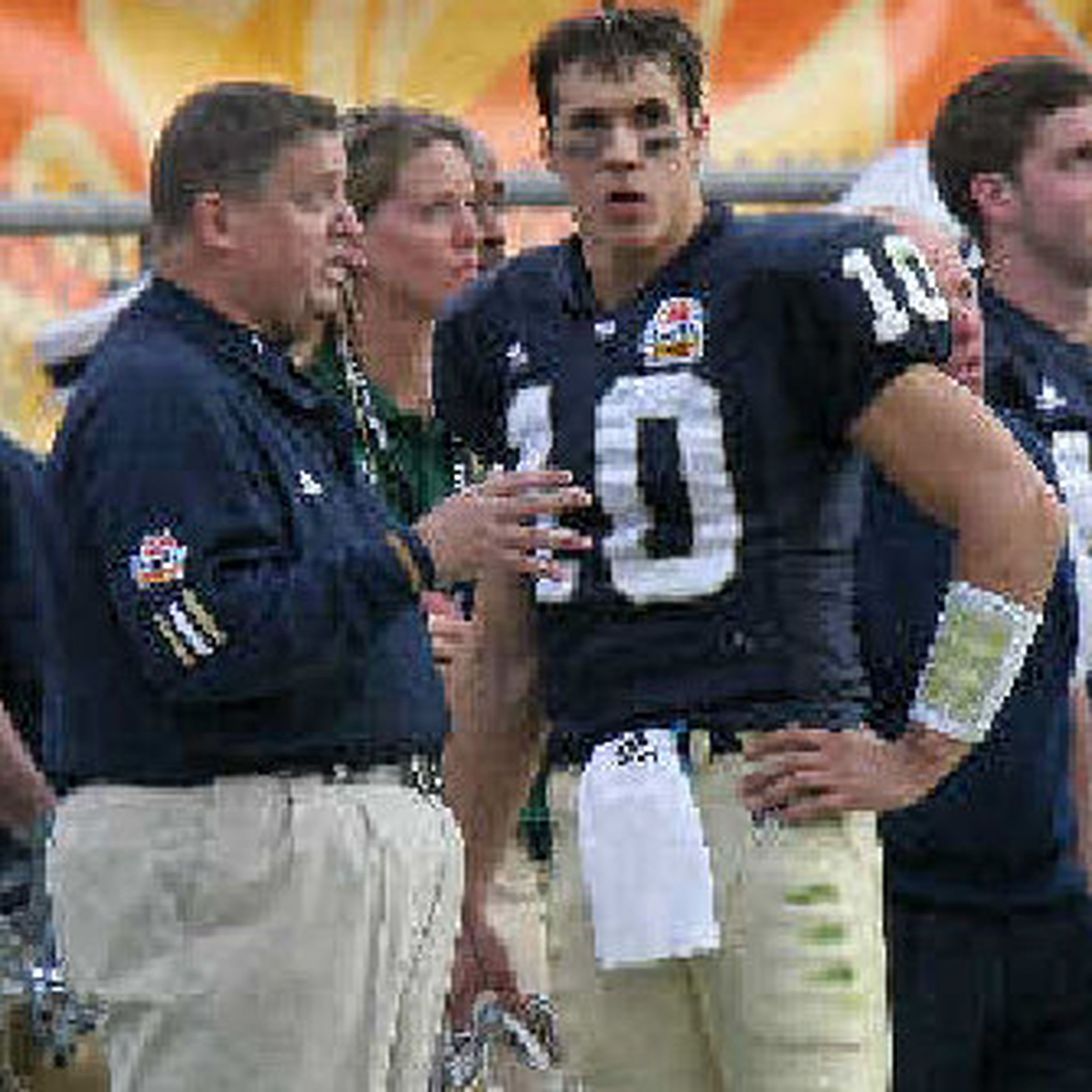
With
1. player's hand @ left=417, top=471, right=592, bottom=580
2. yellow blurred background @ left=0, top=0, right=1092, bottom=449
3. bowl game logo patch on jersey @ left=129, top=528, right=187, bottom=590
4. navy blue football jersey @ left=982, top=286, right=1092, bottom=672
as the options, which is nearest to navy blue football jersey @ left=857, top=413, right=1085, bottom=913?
navy blue football jersey @ left=982, top=286, right=1092, bottom=672

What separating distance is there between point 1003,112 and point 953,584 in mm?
1462

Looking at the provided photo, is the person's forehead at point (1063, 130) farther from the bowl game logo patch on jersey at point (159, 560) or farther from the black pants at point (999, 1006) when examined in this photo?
the bowl game logo patch on jersey at point (159, 560)

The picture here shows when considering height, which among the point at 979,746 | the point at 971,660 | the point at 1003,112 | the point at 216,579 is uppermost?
the point at 1003,112

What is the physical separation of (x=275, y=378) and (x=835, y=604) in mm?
708

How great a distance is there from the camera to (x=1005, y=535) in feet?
13.1

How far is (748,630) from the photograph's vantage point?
4008 millimetres

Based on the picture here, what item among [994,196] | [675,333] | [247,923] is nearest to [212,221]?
[675,333]

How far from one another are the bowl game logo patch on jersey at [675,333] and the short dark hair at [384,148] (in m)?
1.32

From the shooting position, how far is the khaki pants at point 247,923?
4098 mm

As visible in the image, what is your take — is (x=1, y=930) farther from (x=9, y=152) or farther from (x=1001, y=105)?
(x=9, y=152)

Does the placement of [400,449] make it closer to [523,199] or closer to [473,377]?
[473,377]

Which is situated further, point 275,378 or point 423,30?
point 423,30

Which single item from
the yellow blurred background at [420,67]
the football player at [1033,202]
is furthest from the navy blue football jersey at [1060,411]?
the yellow blurred background at [420,67]

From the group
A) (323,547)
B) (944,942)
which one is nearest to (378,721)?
(323,547)
